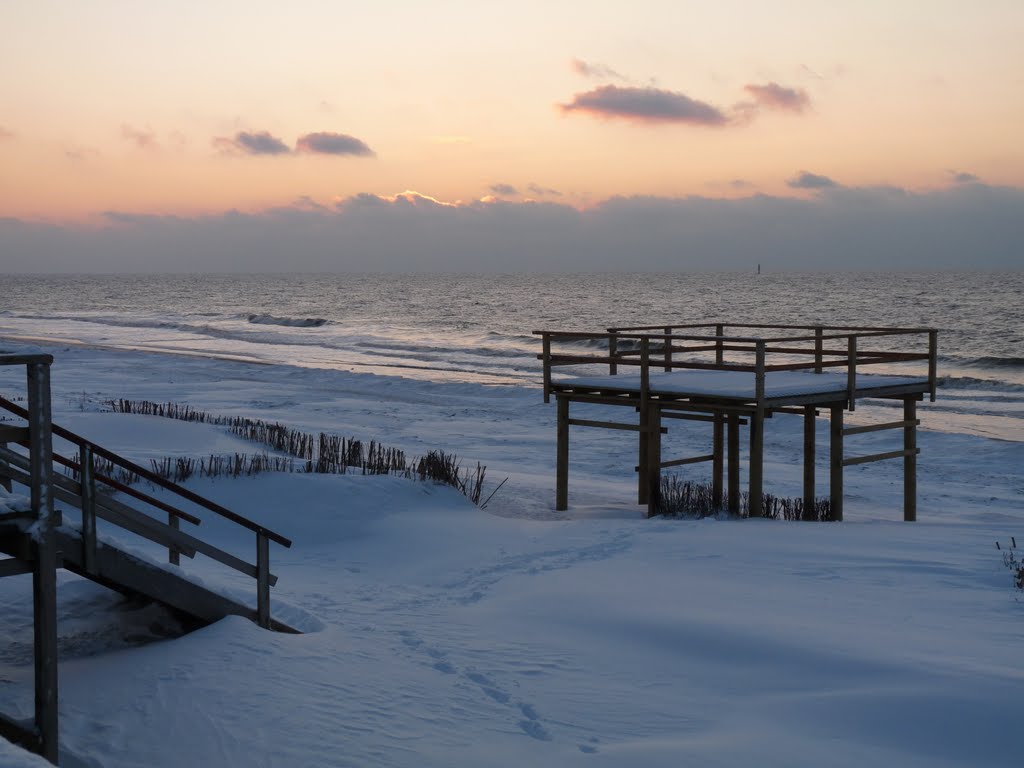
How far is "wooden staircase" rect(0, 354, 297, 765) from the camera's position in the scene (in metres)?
6.21

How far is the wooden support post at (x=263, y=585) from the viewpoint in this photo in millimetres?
8523

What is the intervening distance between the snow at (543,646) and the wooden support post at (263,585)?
0.27 meters

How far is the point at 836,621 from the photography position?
9.12 m

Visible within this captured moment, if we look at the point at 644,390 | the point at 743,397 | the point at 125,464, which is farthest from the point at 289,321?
the point at 125,464

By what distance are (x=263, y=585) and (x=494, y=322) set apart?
244ft

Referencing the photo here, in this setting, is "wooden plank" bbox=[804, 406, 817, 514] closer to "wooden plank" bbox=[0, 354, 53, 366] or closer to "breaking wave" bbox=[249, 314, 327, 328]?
"wooden plank" bbox=[0, 354, 53, 366]

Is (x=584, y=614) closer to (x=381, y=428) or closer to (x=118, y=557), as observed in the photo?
(x=118, y=557)

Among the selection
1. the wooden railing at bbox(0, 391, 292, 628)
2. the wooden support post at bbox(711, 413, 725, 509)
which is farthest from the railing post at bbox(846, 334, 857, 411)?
the wooden railing at bbox(0, 391, 292, 628)

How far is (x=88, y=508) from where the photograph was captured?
705cm

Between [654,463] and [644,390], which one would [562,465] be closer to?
[654,463]

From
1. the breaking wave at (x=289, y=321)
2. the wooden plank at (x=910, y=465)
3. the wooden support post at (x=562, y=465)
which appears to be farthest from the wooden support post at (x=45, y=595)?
the breaking wave at (x=289, y=321)

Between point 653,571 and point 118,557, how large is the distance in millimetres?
5753

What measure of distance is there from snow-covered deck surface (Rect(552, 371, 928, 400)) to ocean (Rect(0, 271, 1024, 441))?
1364cm

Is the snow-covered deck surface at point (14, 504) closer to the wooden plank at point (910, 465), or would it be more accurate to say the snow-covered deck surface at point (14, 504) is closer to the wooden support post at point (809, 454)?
the wooden support post at point (809, 454)
